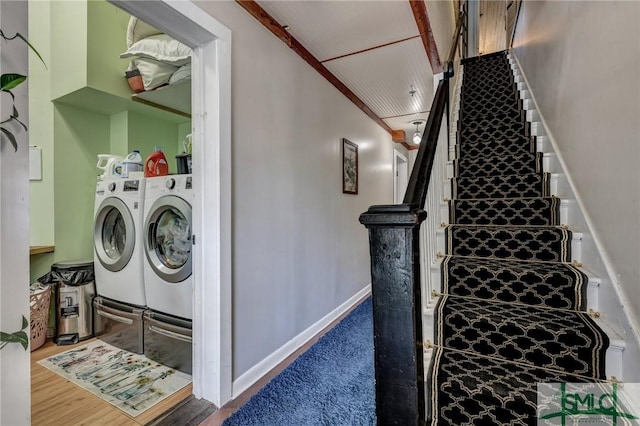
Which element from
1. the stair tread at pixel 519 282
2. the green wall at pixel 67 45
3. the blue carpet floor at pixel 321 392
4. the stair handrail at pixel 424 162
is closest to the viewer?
the stair handrail at pixel 424 162

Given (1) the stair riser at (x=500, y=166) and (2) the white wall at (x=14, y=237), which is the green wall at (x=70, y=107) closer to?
(2) the white wall at (x=14, y=237)

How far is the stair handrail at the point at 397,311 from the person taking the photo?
806 mm

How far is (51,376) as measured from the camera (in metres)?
1.90

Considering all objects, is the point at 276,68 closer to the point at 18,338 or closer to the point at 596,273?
the point at 18,338

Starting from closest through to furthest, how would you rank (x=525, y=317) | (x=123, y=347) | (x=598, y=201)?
(x=525, y=317)
(x=598, y=201)
(x=123, y=347)

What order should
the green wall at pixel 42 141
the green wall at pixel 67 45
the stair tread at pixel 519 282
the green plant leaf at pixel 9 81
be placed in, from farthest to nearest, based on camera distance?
the green wall at pixel 42 141 < the green wall at pixel 67 45 < the stair tread at pixel 519 282 < the green plant leaf at pixel 9 81

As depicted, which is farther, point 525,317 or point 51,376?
point 51,376

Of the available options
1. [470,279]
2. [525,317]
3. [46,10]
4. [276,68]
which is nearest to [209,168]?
[276,68]

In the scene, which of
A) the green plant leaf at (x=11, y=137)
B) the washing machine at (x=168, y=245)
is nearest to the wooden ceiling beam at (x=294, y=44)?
the washing machine at (x=168, y=245)

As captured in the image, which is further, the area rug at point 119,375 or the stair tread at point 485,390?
the area rug at point 119,375

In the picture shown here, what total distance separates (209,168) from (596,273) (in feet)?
6.50

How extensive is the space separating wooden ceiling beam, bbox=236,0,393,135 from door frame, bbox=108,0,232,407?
1.08ft

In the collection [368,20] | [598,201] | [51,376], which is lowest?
[51,376]

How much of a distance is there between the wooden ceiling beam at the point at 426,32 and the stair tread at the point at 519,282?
164 cm
